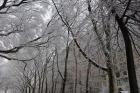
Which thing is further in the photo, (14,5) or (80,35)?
(14,5)

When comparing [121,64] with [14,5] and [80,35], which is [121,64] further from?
[14,5]

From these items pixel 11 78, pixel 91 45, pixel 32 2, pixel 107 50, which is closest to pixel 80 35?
pixel 91 45

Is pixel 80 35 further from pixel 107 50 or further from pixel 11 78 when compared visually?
pixel 11 78

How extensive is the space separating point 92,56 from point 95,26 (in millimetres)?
2117

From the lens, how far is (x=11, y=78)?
4672 cm

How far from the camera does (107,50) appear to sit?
779 cm

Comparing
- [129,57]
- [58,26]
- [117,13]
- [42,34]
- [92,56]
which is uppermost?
[58,26]

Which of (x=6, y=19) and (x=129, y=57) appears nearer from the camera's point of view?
(x=129, y=57)

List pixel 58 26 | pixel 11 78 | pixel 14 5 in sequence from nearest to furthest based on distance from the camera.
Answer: pixel 14 5 < pixel 58 26 < pixel 11 78

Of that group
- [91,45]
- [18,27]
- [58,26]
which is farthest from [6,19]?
[91,45]

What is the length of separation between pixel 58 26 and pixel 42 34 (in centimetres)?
172

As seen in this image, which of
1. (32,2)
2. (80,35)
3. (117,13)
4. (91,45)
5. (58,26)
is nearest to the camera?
(117,13)

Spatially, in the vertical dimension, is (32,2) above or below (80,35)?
above

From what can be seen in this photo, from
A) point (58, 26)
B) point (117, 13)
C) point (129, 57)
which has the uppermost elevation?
point (58, 26)
